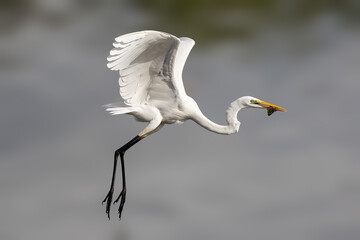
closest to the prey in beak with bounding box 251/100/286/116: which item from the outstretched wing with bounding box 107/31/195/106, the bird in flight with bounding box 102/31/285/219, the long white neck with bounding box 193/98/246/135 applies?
the bird in flight with bounding box 102/31/285/219

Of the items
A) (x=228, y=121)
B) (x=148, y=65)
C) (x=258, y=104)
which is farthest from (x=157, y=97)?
(x=258, y=104)

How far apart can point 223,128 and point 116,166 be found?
1896 mm

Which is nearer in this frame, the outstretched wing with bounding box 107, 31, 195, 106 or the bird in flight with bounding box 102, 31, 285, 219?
the outstretched wing with bounding box 107, 31, 195, 106

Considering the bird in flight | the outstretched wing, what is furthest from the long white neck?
the outstretched wing

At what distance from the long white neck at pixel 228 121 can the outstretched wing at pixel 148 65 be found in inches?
25.0

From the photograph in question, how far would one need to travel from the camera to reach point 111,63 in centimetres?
1342

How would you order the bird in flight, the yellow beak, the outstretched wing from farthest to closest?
the yellow beak
the bird in flight
the outstretched wing

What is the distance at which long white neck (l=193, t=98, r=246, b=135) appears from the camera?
14.4m

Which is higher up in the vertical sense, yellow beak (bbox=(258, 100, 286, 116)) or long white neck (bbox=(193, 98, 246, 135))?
yellow beak (bbox=(258, 100, 286, 116))

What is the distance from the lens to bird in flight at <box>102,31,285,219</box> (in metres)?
13.8

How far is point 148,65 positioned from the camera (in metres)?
14.0

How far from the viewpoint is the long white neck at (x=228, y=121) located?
1438cm

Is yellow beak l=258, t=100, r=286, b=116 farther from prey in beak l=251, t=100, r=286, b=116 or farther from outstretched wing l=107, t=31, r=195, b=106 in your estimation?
outstretched wing l=107, t=31, r=195, b=106

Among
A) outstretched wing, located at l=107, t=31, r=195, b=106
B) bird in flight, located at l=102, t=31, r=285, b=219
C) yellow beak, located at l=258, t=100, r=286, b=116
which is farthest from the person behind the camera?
yellow beak, located at l=258, t=100, r=286, b=116
